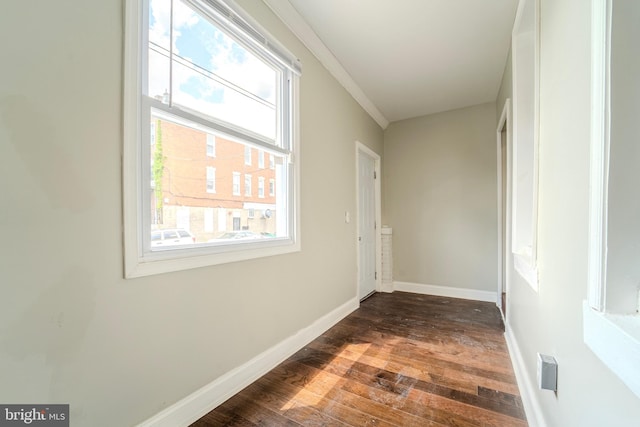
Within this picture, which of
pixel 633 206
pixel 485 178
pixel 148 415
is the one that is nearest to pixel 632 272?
pixel 633 206

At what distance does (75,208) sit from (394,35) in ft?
8.35

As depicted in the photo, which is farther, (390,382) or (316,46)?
(316,46)

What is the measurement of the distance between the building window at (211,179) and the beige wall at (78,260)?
0.47 meters

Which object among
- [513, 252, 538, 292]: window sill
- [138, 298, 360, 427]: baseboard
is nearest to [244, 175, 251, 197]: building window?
[138, 298, 360, 427]: baseboard

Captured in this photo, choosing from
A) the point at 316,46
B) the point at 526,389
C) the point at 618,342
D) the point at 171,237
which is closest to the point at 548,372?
the point at 526,389

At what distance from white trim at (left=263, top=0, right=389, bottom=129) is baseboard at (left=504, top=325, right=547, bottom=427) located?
2902 mm

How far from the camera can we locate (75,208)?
1.02m

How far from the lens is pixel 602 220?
26.6 inches

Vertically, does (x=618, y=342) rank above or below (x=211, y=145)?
below

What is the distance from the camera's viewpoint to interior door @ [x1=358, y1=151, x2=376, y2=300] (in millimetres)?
3553

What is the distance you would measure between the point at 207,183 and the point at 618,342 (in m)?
1.73

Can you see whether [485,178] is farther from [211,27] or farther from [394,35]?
[211,27]

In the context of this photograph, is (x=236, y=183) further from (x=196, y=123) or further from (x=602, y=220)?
(x=602, y=220)

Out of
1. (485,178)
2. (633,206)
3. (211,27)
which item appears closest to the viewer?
(633,206)
